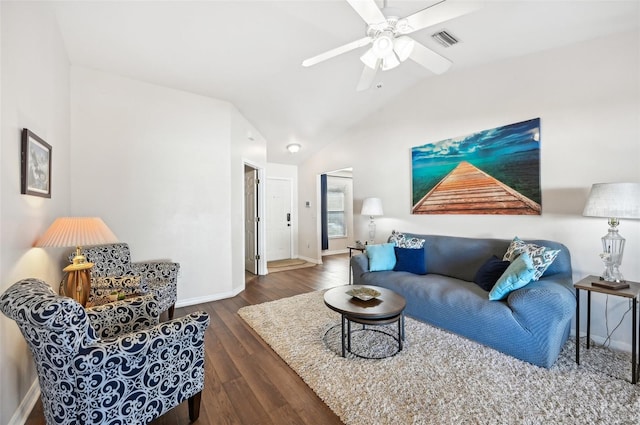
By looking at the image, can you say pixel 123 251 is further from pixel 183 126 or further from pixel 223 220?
pixel 183 126

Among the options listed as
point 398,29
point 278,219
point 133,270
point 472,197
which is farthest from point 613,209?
point 278,219

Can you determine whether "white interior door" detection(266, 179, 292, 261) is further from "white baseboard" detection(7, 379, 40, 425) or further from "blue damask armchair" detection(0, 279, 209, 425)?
"blue damask armchair" detection(0, 279, 209, 425)

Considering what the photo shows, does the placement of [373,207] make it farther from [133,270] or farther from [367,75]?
[133,270]

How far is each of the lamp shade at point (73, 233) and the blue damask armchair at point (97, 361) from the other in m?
0.52

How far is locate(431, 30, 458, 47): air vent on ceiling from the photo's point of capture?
2850mm

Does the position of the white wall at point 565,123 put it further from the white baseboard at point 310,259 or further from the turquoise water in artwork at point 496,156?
the white baseboard at point 310,259

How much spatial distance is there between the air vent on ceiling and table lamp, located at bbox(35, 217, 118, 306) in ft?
11.5

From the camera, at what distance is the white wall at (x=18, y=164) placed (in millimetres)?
1554

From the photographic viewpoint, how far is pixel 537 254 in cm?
250

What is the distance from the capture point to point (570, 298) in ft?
7.11

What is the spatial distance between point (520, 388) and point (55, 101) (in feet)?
14.2

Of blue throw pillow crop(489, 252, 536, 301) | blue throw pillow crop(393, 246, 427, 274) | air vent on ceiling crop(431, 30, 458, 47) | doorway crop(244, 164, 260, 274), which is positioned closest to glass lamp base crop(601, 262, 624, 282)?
blue throw pillow crop(489, 252, 536, 301)

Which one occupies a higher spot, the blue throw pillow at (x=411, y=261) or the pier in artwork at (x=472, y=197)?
the pier in artwork at (x=472, y=197)

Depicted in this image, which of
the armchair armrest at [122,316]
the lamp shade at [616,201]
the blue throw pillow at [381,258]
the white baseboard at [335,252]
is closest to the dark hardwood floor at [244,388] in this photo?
the armchair armrest at [122,316]
